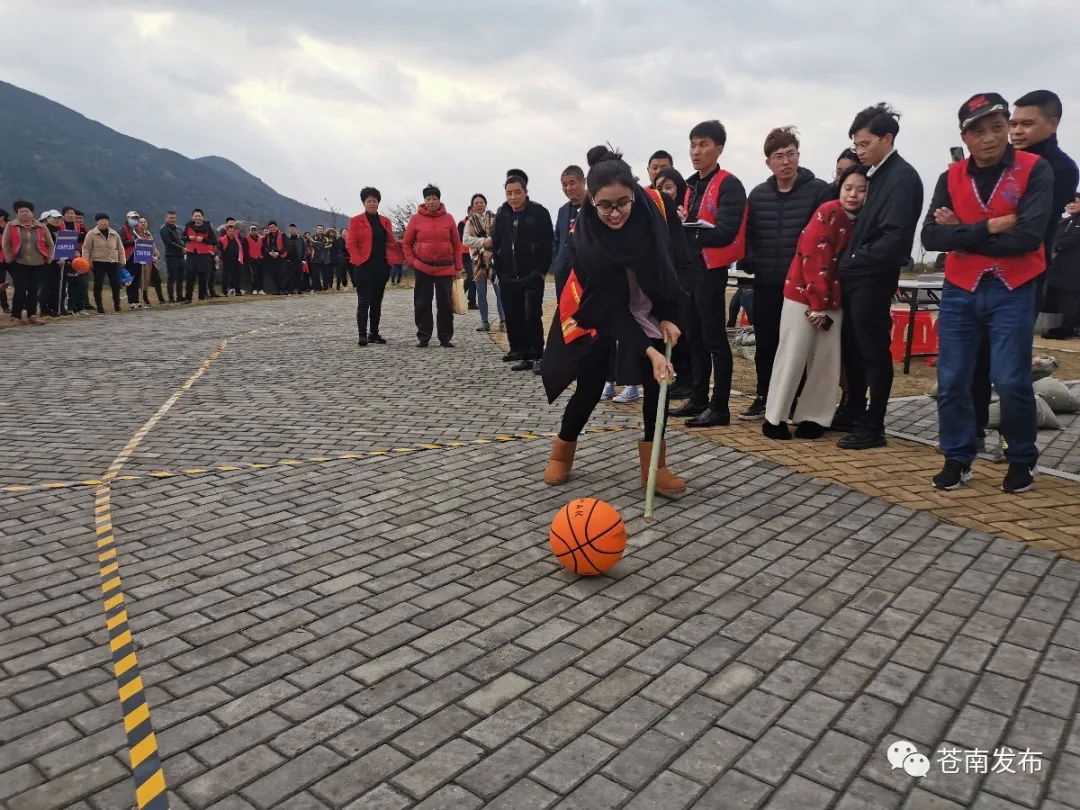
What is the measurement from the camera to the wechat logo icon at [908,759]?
255cm

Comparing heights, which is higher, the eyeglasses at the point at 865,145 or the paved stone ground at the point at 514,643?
the eyeglasses at the point at 865,145

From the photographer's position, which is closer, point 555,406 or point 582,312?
point 582,312

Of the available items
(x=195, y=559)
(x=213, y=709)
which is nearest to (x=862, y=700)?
(x=213, y=709)

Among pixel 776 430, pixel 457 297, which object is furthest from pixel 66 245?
pixel 776 430

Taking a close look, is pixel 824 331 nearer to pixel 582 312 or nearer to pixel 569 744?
pixel 582 312

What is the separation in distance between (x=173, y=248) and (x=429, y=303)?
1116 centimetres

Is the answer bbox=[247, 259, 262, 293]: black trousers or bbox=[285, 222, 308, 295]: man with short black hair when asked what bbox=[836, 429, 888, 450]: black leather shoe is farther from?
bbox=[285, 222, 308, 295]: man with short black hair

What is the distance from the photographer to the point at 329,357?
39.9 feet

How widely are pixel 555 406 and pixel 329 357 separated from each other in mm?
5189

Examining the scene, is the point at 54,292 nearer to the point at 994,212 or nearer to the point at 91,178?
the point at 994,212

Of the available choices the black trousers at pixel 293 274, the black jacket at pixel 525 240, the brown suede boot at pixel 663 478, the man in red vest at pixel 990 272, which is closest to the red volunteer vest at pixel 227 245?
the black trousers at pixel 293 274

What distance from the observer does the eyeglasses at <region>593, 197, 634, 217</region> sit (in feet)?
15.4

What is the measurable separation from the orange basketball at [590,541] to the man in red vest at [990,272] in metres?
2.62

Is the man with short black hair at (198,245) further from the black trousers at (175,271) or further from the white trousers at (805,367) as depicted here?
the white trousers at (805,367)
